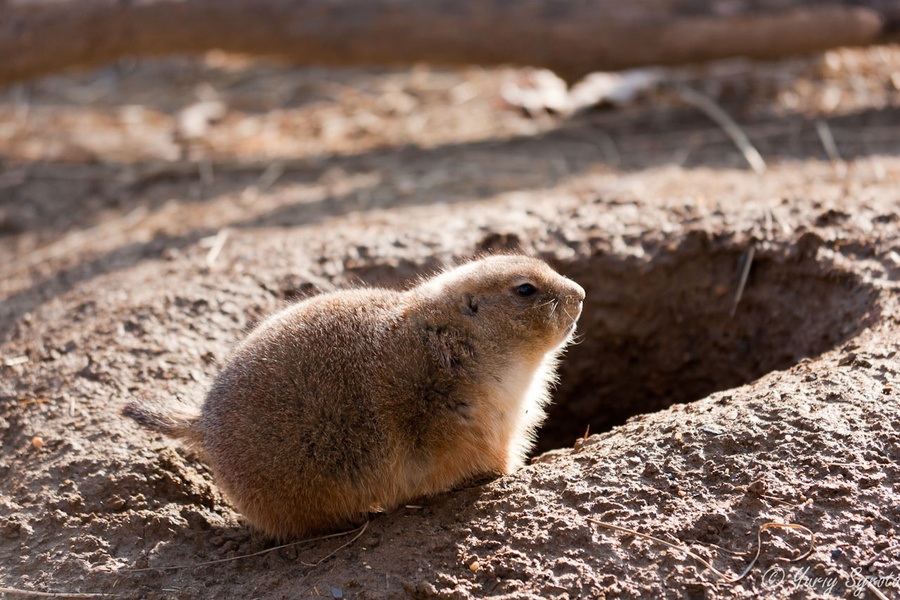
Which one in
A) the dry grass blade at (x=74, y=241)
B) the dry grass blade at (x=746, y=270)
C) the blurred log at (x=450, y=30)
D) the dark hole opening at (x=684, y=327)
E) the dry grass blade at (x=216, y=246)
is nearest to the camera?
the dark hole opening at (x=684, y=327)

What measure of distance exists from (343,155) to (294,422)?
4.81 meters

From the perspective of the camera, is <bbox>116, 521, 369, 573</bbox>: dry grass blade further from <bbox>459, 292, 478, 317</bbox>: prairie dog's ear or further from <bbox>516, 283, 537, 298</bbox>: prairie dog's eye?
<bbox>516, 283, 537, 298</bbox>: prairie dog's eye

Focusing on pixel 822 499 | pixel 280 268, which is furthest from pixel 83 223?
pixel 822 499

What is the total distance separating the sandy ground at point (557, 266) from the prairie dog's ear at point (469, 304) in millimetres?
757

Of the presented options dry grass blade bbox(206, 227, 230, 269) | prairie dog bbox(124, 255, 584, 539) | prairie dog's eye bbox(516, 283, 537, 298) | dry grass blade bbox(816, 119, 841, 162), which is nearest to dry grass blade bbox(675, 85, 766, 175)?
dry grass blade bbox(816, 119, 841, 162)

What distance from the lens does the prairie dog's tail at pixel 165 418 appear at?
347 centimetres

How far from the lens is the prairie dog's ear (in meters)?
3.72

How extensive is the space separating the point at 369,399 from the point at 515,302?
2.77 ft

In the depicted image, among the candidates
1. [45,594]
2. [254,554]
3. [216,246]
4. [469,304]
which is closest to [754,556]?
[469,304]

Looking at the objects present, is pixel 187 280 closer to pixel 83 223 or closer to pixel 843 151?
pixel 83 223

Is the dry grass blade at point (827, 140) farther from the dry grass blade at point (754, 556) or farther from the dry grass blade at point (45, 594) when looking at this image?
the dry grass blade at point (45, 594)

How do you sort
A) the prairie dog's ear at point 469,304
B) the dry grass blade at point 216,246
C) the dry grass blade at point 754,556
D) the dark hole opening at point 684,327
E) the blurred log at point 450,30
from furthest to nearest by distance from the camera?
1. the blurred log at point 450,30
2. the dry grass blade at point 216,246
3. the dark hole opening at point 684,327
4. the prairie dog's ear at point 469,304
5. the dry grass blade at point 754,556

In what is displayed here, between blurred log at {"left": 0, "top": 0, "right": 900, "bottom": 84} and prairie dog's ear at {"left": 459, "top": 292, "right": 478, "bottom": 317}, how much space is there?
4.30 m

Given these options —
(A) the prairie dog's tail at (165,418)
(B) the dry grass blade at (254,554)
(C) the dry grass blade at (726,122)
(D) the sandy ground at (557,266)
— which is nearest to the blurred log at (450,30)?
(C) the dry grass blade at (726,122)
